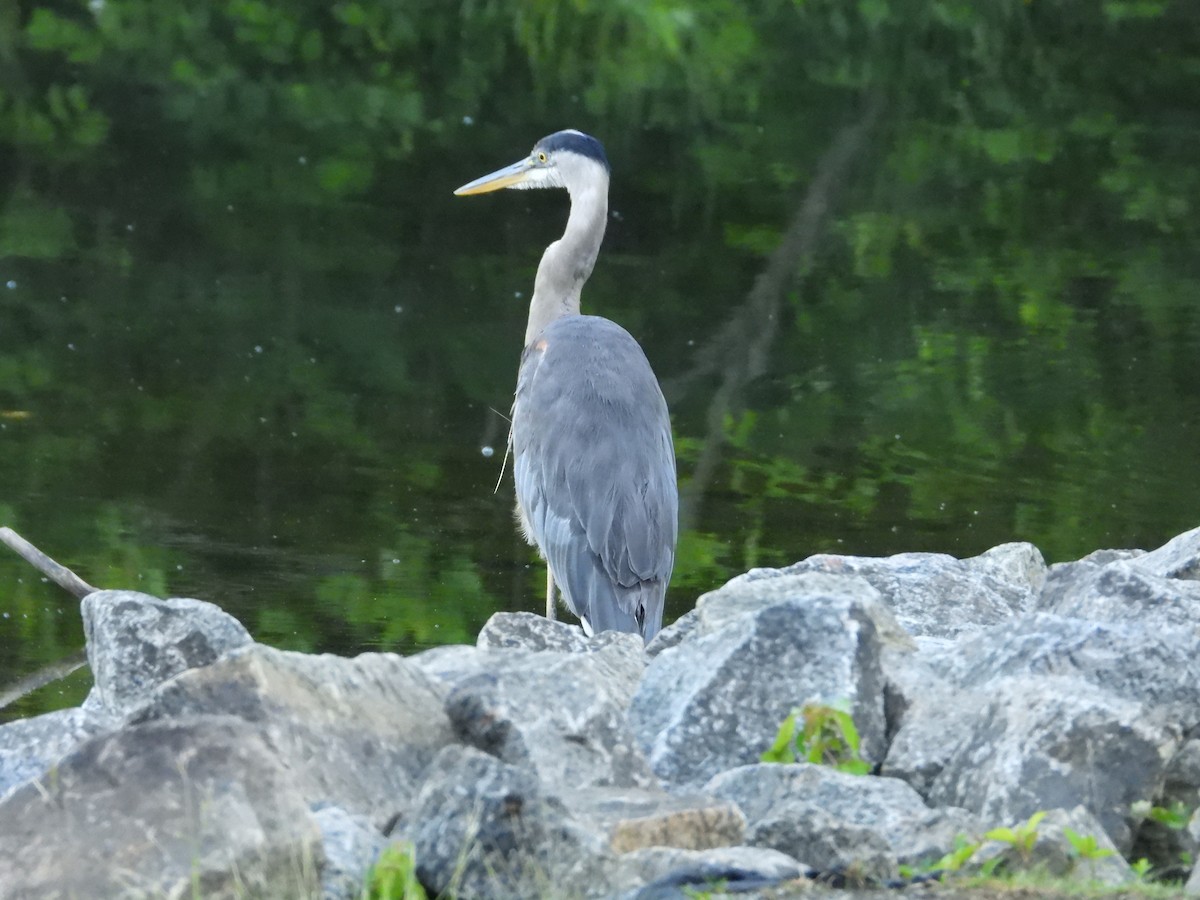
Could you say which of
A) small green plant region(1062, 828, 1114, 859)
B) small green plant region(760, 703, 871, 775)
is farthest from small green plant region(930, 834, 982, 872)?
small green plant region(760, 703, 871, 775)

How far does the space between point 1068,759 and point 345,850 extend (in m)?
1.34

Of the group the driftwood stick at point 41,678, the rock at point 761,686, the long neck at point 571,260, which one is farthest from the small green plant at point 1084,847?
the long neck at point 571,260

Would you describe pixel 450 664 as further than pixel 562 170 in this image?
No

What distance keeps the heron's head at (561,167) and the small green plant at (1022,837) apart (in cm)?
460

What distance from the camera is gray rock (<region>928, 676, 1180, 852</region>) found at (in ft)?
11.7

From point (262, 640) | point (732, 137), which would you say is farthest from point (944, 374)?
point (732, 137)

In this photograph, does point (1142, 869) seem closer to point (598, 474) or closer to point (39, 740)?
point (39, 740)

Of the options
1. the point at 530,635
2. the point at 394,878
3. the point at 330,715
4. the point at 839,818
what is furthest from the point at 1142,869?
the point at 530,635

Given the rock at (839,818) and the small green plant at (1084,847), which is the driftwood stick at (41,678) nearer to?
the rock at (839,818)

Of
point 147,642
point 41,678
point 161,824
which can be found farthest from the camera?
point 41,678

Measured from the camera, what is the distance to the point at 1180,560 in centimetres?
550

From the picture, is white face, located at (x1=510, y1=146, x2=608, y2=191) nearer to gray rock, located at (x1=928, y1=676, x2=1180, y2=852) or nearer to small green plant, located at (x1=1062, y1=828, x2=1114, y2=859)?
gray rock, located at (x1=928, y1=676, x2=1180, y2=852)

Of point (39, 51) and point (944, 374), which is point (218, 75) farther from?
point (944, 374)

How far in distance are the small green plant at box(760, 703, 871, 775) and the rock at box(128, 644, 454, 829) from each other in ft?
2.17
